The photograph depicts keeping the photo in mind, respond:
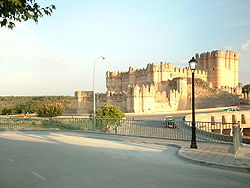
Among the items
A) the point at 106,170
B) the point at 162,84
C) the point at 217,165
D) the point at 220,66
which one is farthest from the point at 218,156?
the point at 220,66

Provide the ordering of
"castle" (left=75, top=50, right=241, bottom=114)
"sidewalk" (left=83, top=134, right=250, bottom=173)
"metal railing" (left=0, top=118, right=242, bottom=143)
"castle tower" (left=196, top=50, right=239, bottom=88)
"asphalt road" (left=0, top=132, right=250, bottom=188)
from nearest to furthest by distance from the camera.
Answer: "asphalt road" (left=0, top=132, right=250, bottom=188) → "sidewalk" (left=83, top=134, right=250, bottom=173) → "metal railing" (left=0, top=118, right=242, bottom=143) → "castle" (left=75, top=50, right=241, bottom=114) → "castle tower" (left=196, top=50, right=239, bottom=88)

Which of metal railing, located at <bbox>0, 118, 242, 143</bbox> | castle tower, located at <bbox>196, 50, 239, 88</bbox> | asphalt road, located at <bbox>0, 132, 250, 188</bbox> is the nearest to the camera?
asphalt road, located at <bbox>0, 132, 250, 188</bbox>

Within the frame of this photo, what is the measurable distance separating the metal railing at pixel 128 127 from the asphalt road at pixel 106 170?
3539 mm

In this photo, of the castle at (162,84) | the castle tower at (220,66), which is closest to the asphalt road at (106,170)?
the castle at (162,84)

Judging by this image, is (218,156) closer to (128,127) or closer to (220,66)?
(128,127)

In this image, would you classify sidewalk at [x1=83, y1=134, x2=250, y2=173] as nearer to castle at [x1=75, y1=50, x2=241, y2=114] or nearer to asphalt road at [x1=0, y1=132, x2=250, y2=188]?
asphalt road at [x1=0, y1=132, x2=250, y2=188]

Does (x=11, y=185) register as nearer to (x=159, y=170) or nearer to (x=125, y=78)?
(x=159, y=170)

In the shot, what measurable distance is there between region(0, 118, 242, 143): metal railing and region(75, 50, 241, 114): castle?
99.4ft

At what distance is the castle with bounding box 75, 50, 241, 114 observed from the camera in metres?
50.6

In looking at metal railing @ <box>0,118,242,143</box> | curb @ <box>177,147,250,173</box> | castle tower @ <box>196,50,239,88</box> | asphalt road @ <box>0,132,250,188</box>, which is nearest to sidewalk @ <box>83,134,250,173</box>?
curb @ <box>177,147,250,173</box>

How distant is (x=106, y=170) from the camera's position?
285 inches

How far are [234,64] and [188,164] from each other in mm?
85623

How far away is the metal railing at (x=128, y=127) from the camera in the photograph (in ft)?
44.6

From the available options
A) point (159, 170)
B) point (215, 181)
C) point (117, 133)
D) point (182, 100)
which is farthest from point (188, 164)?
point (182, 100)
